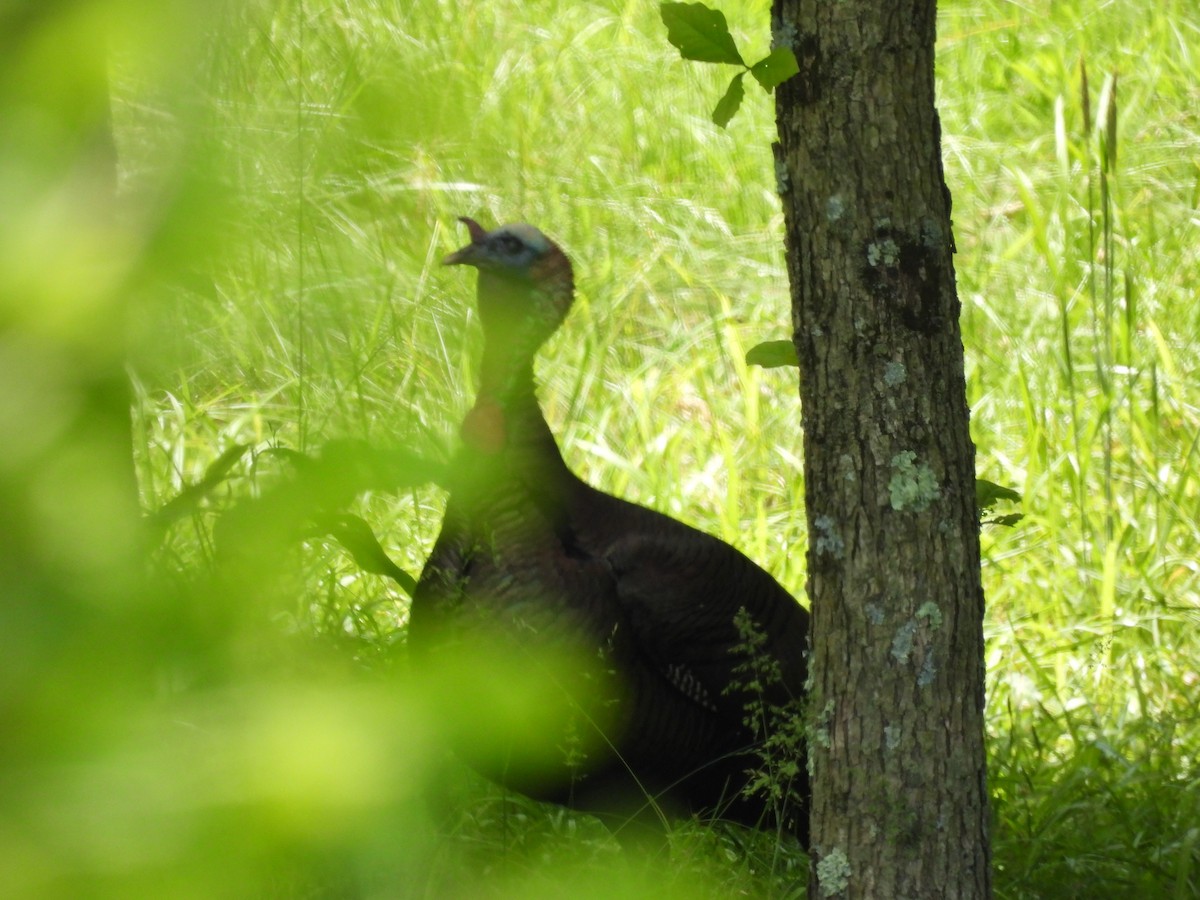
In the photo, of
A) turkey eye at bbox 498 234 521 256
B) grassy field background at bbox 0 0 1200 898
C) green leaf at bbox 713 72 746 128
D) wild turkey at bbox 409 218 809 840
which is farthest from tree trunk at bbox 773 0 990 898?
turkey eye at bbox 498 234 521 256

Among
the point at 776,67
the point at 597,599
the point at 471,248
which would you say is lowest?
the point at 597,599

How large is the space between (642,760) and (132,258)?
8.81 feet

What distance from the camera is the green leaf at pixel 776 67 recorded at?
195 centimetres

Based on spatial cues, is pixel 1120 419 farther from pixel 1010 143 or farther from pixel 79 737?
pixel 79 737

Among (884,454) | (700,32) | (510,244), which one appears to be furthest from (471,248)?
(884,454)

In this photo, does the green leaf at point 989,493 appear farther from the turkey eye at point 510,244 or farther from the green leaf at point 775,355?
the turkey eye at point 510,244

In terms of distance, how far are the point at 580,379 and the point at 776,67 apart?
10.1 ft

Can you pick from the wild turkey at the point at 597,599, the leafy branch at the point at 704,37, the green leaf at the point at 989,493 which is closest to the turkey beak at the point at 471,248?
the wild turkey at the point at 597,599

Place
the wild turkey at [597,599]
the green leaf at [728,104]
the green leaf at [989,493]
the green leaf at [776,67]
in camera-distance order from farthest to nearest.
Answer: the wild turkey at [597,599], the green leaf at [989,493], the green leaf at [728,104], the green leaf at [776,67]

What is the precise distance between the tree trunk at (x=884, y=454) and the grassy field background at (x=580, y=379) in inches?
14.9

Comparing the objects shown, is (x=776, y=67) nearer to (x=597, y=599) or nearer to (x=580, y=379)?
(x=597, y=599)

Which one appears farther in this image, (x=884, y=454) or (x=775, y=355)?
(x=775, y=355)

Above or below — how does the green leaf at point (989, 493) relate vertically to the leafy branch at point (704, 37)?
below

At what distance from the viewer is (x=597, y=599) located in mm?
3016
